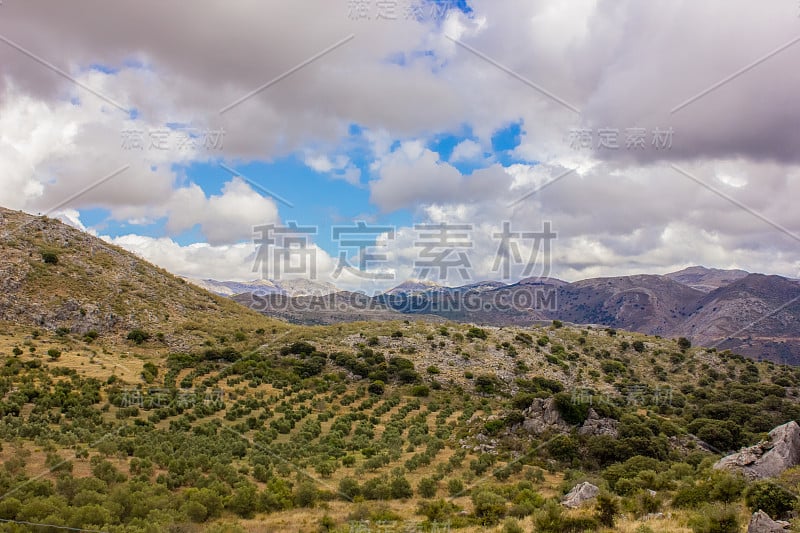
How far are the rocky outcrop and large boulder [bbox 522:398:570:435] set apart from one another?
1218 millimetres

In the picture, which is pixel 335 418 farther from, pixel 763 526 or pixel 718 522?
pixel 763 526

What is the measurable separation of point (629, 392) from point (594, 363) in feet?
33.1

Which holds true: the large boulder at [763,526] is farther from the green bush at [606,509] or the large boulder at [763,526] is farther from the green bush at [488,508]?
the green bush at [488,508]

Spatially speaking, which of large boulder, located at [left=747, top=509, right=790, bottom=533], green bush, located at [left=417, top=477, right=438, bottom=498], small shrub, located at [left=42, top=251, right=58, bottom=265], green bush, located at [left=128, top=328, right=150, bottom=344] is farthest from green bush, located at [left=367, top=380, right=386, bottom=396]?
small shrub, located at [left=42, top=251, right=58, bottom=265]

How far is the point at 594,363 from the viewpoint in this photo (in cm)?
6103

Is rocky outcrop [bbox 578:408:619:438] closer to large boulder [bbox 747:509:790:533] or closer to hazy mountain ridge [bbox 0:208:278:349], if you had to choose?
A: large boulder [bbox 747:509:790:533]

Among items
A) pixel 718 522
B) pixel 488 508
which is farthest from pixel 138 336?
pixel 718 522

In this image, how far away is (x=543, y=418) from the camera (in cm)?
3206

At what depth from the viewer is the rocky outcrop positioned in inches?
1206

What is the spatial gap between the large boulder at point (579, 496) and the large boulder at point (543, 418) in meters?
10.8

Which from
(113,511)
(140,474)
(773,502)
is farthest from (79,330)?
(773,502)

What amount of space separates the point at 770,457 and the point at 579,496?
964 cm

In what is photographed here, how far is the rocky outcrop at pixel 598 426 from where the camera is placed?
3064 centimetres

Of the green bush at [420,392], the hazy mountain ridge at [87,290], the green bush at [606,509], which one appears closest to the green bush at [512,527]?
the green bush at [606,509]
